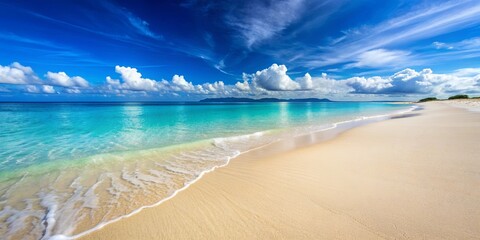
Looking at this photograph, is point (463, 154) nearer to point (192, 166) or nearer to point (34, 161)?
point (192, 166)

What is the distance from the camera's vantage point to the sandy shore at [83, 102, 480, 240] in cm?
316

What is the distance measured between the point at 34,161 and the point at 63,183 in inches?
156


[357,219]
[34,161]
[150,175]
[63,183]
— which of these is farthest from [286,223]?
[34,161]

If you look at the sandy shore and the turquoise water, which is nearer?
the sandy shore

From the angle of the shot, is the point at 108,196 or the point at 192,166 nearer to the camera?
the point at 108,196

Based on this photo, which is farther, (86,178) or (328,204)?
(86,178)

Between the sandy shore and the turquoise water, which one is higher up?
the sandy shore

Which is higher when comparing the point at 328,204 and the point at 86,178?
the point at 328,204

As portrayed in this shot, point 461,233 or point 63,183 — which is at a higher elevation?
point 461,233

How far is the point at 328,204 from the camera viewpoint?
3.93 m

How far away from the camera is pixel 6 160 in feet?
26.9

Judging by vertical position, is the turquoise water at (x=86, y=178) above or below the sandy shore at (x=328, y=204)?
below

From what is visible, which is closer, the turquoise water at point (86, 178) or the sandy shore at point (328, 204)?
the sandy shore at point (328, 204)

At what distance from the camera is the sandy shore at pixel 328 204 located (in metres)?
3.16
